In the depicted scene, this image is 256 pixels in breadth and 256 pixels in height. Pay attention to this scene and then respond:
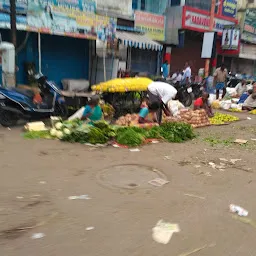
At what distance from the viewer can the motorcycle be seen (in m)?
7.46

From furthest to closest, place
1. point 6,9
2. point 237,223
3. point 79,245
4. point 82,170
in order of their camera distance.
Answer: point 6,9
point 82,170
point 237,223
point 79,245

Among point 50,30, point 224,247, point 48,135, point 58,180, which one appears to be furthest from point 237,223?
point 50,30

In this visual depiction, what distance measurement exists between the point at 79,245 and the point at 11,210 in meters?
1.08

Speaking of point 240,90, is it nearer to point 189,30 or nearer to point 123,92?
point 189,30

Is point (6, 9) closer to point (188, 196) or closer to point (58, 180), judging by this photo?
point (58, 180)

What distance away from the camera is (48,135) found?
6.94 metres

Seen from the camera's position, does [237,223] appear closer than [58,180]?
Yes

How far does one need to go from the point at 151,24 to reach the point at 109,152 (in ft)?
39.6

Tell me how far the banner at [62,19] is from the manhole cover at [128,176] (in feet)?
22.6

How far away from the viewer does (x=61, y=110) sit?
8.57m

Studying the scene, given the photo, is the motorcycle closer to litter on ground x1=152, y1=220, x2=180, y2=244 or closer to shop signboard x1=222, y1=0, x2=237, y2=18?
litter on ground x1=152, y1=220, x2=180, y2=244

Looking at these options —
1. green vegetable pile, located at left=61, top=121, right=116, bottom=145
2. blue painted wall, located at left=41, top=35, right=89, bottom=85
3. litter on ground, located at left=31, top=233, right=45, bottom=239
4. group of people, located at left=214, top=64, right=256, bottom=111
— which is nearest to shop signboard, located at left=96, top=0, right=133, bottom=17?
blue painted wall, located at left=41, top=35, right=89, bottom=85

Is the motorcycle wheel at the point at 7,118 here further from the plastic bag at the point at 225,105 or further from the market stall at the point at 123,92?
the plastic bag at the point at 225,105

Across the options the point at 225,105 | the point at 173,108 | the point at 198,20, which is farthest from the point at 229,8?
the point at 173,108
